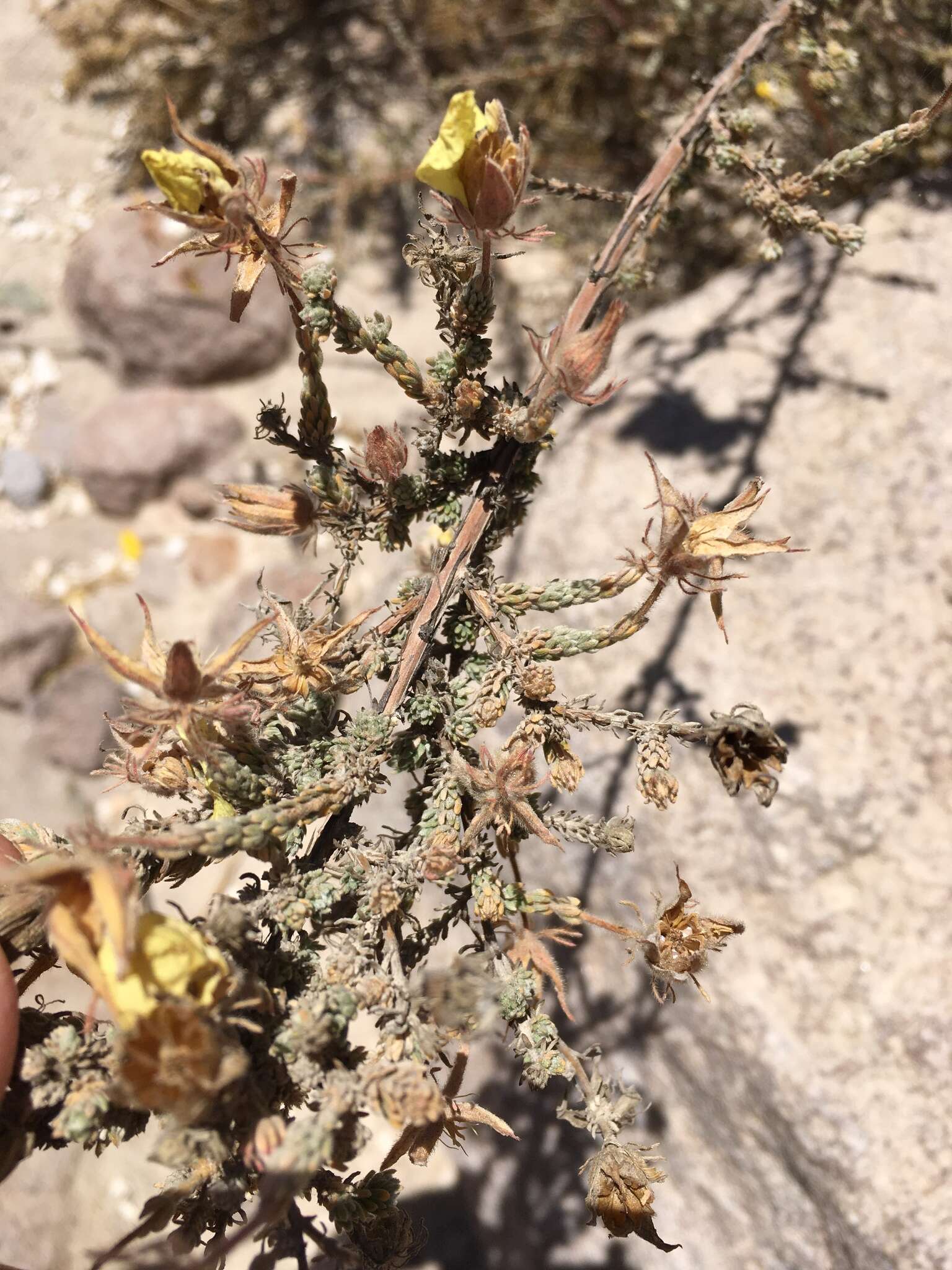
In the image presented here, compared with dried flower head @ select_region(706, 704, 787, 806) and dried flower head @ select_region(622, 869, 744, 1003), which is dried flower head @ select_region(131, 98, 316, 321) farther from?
dried flower head @ select_region(622, 869, 744, 1003)

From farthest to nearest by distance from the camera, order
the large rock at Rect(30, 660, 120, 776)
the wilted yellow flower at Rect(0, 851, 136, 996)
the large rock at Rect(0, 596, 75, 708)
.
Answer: the large rock at Rect(0, 596, 75, 708) < the large rock at Rect(30, 660, 120, 776) < the wilted yellow flower at Rect(0, 851, 136, 996)

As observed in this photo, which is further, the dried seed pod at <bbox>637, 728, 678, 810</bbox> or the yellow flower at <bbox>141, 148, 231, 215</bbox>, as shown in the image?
the dried seed pod at <bbox>637, 728, 678, 810</bbox>

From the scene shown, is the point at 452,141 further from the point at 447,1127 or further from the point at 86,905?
the point at 447,1127

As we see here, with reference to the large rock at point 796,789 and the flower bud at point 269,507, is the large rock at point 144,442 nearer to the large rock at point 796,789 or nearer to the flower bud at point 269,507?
the large rock at point 796,789

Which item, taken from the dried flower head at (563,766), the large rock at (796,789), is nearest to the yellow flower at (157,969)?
the dried flower head at (563,766)

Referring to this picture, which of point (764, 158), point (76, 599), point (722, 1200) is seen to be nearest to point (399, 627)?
point (764, 158)

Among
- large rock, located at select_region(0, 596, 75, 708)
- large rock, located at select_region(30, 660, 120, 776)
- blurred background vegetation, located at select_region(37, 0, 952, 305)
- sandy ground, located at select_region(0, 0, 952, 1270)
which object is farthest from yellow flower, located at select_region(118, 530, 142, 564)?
sandy ground, located at select_region(0, 0, 952, 1270)
